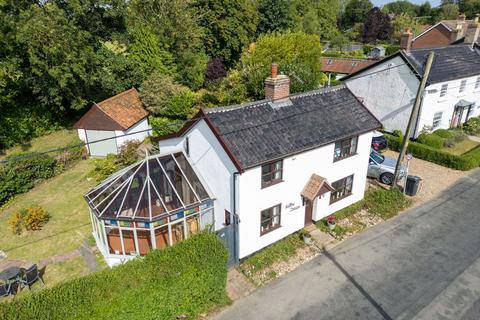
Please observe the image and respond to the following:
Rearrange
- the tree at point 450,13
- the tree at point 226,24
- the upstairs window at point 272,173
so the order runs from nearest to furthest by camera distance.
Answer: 1. the upstairs window at point 272,173
2. the tree at point 226,24
3. the tree at point 450,13

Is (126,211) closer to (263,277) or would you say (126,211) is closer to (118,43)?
(263,277)

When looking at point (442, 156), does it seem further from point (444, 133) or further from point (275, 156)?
point (275, 156)

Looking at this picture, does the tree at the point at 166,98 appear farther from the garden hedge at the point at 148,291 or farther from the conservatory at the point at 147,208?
the garden hedge at the point at 148,291

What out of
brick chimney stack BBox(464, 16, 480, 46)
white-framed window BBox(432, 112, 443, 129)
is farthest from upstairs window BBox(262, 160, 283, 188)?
brick chimney stack BBox(464, 16, 480, 46)

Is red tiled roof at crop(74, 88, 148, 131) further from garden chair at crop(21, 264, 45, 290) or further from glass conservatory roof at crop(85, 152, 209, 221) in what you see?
garden chair at crop(21, 264, 45, 290)

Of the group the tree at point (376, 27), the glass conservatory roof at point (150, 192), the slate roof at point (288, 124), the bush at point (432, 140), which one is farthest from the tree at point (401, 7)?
the glass conservatory roof at point (150, 192)
